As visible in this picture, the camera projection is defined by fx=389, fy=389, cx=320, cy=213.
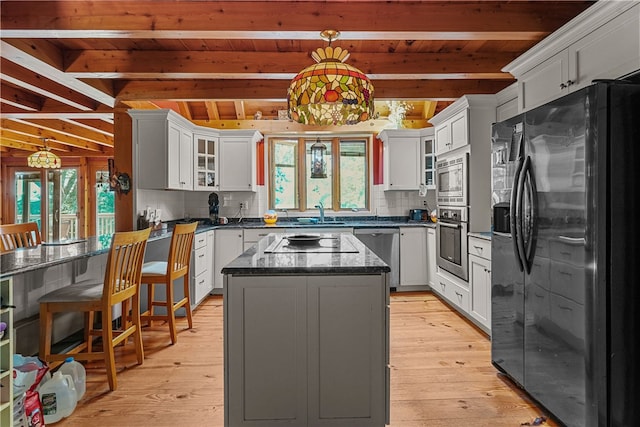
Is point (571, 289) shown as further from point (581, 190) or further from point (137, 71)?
point (137, 71)

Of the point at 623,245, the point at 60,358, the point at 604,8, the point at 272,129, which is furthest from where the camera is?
the point at 272,129

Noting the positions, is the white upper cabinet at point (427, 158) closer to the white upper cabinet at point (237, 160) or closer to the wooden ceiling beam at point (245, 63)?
the wooden ceiling beam at point (245, 63)

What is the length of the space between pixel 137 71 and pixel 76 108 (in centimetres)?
201

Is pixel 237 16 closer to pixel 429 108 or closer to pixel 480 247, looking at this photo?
pixel 480 247

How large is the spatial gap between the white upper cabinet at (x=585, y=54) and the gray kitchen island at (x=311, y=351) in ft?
5.29

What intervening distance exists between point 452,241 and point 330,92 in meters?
2.72

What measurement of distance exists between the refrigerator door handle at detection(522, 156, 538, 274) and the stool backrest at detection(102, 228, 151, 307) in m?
2.37


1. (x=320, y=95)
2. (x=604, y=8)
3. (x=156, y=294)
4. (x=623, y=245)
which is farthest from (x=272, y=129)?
(x=623, y=245)

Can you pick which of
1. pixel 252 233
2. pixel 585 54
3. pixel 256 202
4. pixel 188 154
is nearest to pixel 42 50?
pixel 188 154

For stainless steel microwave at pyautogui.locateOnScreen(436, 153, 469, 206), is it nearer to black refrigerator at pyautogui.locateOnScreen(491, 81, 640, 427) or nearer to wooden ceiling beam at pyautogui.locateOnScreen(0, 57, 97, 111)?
black refrigerator at pyautogui.locateOnScreen(491, 81, 640, 427)

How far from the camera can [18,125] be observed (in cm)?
614

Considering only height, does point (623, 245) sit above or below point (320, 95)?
below

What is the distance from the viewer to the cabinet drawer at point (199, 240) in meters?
4.19

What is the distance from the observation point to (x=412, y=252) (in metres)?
4.94
